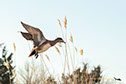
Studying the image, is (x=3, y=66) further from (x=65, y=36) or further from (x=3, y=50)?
(x=65, y=36)

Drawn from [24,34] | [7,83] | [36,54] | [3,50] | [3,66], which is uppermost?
[24,34]

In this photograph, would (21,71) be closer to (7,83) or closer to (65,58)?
(7,83)

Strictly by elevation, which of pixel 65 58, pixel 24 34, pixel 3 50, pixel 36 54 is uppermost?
pixel 24 34

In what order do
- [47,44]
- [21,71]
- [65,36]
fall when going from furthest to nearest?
1. [21,71]
2. [65,36]
3. [47,44]

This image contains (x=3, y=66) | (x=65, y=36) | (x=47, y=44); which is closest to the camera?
(x=47, y=44)

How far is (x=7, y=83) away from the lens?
1828cm

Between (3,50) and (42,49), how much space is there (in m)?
18.1

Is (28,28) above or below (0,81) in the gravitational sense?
above

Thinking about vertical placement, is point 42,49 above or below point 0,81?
above

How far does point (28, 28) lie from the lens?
1.39m

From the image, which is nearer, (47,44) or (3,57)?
(47,44)

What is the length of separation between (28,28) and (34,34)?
0.18ft

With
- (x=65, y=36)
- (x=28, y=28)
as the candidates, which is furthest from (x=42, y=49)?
(x=65, y=36)

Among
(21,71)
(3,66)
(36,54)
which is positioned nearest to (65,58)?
(36,54)
